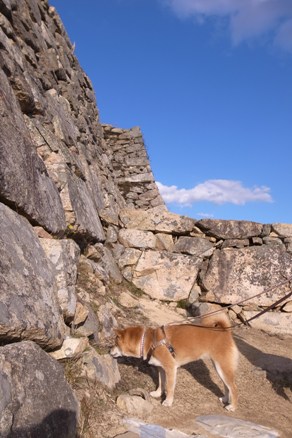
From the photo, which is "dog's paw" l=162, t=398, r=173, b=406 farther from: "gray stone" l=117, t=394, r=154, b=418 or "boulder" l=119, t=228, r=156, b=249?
"boulder" l=119, t=228, r=156, b=249

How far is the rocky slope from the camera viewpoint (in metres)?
3.14

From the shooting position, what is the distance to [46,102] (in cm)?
639

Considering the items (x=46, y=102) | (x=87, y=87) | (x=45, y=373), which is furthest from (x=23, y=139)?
(x=87, y=87)

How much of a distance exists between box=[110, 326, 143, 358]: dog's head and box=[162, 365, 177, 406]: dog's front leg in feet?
1.59

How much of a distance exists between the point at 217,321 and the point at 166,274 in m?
3.67

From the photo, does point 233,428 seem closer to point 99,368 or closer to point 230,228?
point 99,368

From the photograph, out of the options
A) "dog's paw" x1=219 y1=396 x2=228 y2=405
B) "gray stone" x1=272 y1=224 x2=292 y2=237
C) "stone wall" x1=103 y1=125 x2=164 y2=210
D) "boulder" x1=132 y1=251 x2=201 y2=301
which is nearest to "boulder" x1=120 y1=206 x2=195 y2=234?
"boulder" x1=132 y1=251 x2=201 y2=301

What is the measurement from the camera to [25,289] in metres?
3.32

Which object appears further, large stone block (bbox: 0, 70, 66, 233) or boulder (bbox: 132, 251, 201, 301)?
boulder (bbox: 132, 251, 201, 301)

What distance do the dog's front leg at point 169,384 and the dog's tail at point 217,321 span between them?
81 cm

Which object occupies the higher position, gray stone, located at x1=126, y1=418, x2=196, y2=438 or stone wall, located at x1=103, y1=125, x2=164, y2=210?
stone wall, located at x1=103, y1=125, x2=164, y2=210

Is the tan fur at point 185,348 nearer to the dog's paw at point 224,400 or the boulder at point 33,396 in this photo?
the dog's paw at point 224,400

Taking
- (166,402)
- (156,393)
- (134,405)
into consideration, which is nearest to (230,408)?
(166,402)

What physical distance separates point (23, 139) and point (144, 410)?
3.56 m
